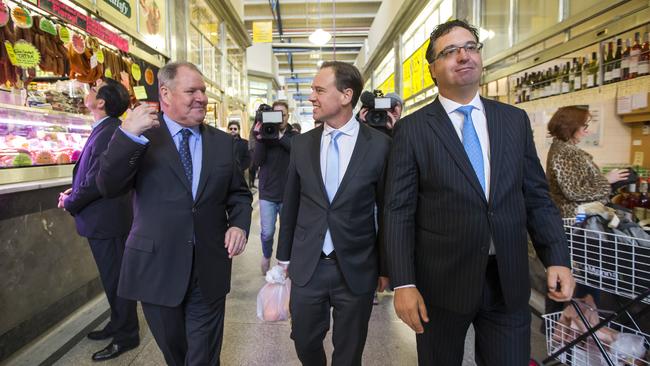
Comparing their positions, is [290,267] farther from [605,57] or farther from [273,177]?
[605,57]

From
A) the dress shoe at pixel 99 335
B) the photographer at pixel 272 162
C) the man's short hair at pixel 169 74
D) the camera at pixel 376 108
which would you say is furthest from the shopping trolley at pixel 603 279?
the dress shoe at pixel 99 335

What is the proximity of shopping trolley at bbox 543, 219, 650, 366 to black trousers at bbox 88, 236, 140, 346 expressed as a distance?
249cm

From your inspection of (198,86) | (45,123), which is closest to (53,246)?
(45,123)

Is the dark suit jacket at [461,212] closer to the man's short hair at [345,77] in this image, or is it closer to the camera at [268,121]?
the man's short hair at [345,77]

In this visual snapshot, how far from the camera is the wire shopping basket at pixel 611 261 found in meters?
1.54

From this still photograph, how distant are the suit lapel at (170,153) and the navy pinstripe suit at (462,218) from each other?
33.5 inches

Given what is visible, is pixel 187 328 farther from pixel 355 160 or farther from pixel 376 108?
pixel 376 108

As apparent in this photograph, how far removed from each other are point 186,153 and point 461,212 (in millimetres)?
1158

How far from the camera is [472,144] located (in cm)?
136

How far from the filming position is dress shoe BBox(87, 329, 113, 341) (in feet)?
8.85

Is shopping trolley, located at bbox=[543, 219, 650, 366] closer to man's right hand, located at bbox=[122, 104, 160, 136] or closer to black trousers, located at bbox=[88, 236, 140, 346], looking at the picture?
man's right hand, located at bbox=[122, 104, 160, 136]

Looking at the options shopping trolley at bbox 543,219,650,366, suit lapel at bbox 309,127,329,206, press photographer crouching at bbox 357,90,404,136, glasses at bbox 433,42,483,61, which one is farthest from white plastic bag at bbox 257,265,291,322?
press photographer crouching at bbox 357,90,404,136

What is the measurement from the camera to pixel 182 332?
1692mm

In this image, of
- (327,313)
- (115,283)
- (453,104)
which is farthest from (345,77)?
(115,283)
